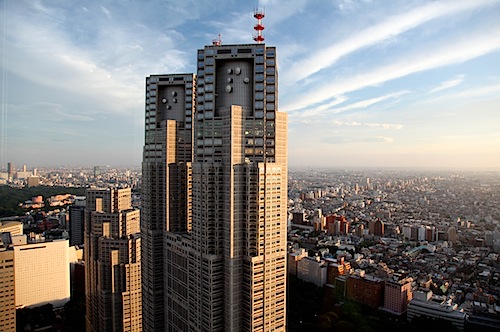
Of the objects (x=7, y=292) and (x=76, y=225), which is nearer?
(x=7, y=292)

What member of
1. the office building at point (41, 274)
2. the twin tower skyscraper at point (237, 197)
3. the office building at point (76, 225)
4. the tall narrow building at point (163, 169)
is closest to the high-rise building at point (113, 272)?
the tall narrow building at point (163, 169)

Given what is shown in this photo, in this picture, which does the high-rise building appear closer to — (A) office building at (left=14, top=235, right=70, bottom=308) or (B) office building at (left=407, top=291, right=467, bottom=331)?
(A) office building at (left=14, top=235, right=70, bottom=308)

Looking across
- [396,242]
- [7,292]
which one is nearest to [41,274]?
[7,292]

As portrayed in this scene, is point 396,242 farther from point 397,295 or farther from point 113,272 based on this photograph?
point 113,272

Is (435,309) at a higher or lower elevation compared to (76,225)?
lower

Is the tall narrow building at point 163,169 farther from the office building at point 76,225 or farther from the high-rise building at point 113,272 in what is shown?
the office building at point 76,225

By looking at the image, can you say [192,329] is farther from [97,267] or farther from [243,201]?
[97,267]

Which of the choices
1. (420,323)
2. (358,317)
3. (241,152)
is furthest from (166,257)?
(420,323)
